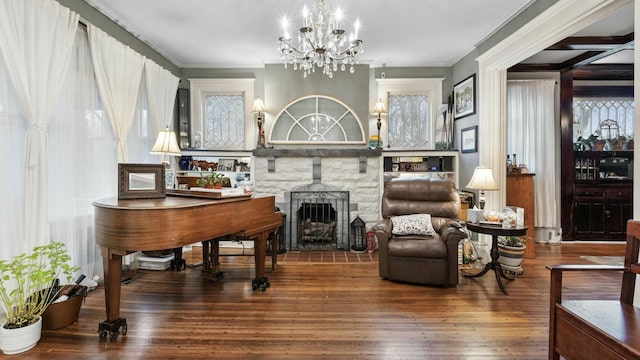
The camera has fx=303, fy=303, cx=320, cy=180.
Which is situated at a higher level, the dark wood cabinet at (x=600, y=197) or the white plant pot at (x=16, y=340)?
the dark wood cabinet at (x=600, y=197)

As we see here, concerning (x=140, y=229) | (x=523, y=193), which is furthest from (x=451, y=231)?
(x=140, y=229)

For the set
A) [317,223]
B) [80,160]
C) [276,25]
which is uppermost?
[276,25]

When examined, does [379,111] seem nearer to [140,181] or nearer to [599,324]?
[140,181]

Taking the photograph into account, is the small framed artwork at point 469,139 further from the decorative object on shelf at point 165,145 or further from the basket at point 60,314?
the basket at point 60,314

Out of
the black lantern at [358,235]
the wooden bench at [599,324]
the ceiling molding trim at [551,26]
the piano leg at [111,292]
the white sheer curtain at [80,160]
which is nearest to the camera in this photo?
the wooden bench at [599,324]

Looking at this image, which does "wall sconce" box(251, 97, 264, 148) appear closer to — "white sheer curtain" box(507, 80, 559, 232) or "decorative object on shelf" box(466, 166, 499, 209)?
"decorative object on shelf" box(466, 166, 499, 209)

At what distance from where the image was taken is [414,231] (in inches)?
131

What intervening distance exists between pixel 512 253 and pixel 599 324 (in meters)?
2.12

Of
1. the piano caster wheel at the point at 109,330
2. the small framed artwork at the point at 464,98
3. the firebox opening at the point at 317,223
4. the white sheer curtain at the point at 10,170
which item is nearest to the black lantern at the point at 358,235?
the firebox opening at the point at 317,223

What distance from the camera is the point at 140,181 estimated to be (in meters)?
2.57

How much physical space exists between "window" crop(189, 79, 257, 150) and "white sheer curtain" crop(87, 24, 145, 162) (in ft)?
4.56

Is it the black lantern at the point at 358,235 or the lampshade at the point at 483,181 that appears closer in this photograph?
the lampshade at the point at 483,181

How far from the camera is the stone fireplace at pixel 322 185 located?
15.2ft

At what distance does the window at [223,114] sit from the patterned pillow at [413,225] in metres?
2.77
